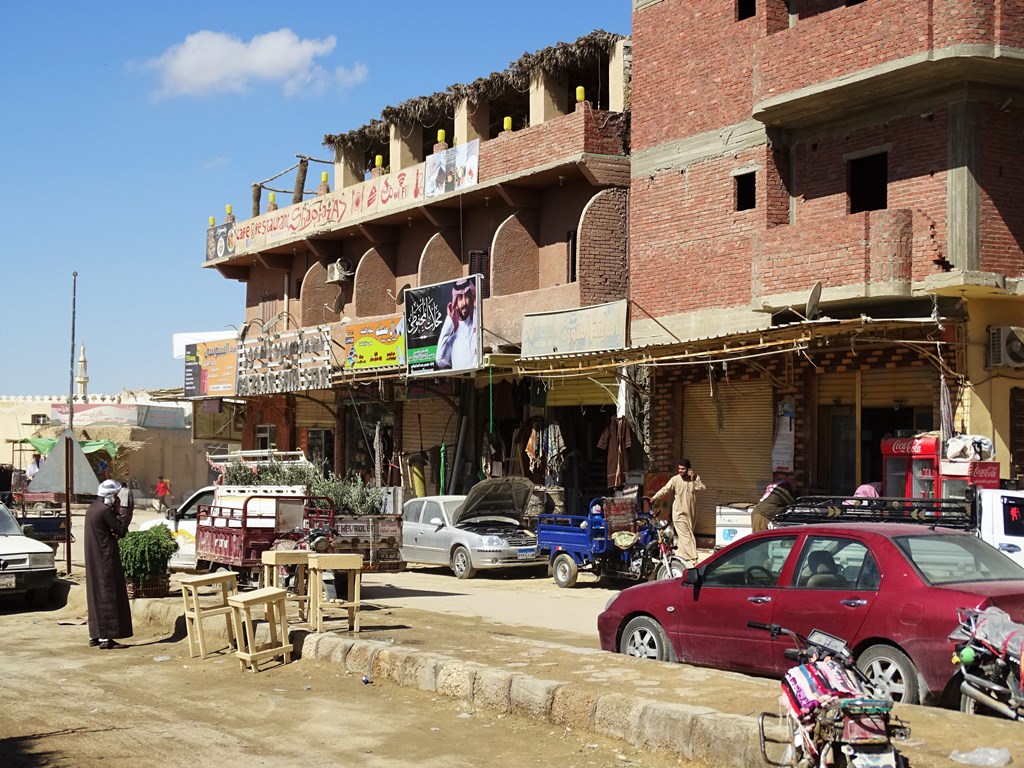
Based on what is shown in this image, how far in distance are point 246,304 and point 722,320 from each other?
2136 centimetres

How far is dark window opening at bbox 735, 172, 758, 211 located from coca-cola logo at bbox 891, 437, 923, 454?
494 cm

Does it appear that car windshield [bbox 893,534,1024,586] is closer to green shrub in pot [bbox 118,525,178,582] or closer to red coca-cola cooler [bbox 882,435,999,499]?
red coca-cola cooler [bbox 882,435,999,499]

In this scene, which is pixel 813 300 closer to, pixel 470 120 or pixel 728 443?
pixel 728 443

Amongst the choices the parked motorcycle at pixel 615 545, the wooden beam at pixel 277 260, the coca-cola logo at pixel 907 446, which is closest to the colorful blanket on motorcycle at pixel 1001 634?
the coca-cola logo at pixel 907 446

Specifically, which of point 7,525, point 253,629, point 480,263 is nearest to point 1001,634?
point 253,629

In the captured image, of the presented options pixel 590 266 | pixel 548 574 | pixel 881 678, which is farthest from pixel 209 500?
pixel 881 678

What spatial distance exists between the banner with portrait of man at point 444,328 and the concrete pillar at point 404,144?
6.54m

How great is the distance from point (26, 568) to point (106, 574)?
3995mm

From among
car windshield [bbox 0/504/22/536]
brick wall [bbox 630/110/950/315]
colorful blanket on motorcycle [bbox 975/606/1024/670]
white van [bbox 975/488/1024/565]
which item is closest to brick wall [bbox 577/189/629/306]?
brick wall [bbox 630/110/950/315]

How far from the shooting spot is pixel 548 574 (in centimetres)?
2225

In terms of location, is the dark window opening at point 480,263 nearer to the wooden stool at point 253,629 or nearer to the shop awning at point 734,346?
the shop awning at point 734,346

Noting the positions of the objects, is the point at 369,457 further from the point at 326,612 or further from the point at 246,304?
the point at 326,612

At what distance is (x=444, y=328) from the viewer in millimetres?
25625

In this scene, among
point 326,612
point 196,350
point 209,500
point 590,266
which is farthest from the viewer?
point 196,350
